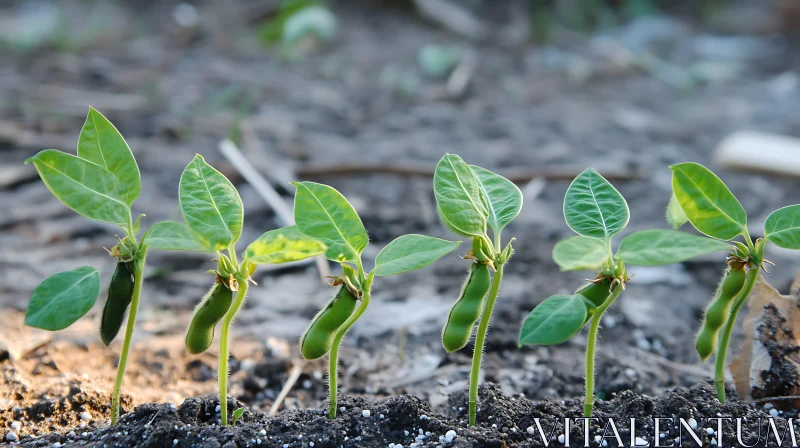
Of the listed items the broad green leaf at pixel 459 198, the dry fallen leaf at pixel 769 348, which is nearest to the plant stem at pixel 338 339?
the broad green leaf at pixel 459 198

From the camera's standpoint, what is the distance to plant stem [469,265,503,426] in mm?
1020

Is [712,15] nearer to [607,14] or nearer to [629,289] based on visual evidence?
[607,14]

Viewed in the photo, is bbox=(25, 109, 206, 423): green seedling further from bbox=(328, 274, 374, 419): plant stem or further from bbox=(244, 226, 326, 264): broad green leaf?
bbox=(328, 274, 374, 419): plant stem

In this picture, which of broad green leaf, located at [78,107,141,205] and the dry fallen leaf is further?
the dry fallen leaf

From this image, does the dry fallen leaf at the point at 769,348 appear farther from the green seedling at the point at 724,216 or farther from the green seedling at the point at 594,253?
the green seedling at the point at 594,253

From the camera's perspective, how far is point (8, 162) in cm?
259

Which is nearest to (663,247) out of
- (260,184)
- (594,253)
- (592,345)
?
(594,253)

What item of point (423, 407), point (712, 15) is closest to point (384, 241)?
point (423, 407)

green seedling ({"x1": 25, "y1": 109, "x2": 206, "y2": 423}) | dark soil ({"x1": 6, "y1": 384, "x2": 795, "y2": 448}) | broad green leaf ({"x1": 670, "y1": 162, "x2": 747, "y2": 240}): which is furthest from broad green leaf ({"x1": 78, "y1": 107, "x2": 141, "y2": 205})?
broad green leaf ({"x1": 670, "y1": 162, "x2": 747, "y2": 240})

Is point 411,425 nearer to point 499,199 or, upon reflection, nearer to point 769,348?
point 499,199

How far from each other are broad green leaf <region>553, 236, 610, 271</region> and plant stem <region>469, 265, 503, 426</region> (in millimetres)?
130

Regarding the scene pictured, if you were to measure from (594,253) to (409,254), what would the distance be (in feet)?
0.86

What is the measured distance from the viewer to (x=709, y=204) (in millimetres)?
1023

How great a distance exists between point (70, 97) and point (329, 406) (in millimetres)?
2629
